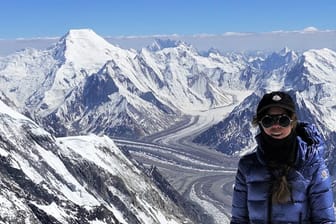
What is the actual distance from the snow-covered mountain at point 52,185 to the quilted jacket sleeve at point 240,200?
326 ft

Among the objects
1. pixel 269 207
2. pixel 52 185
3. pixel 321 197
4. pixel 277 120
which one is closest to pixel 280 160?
pixel 277 120

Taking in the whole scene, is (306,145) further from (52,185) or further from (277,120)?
(52,185)

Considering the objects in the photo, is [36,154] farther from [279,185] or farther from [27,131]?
[279,185]

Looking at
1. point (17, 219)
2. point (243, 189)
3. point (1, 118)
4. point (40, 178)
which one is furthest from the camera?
point (1, 118)

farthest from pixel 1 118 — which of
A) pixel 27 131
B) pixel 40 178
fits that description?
pixel 40 178

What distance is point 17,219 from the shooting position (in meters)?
110

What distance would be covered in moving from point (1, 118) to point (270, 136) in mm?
172469

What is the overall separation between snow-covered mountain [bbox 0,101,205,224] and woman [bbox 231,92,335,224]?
3932 inches

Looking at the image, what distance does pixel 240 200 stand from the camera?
13.2m

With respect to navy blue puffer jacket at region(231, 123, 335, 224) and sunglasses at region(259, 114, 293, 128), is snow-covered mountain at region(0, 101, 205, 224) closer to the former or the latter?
navy blue puffer jacket at region(231, 123, 335, 224)

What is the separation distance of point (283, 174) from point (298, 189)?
0.46 m

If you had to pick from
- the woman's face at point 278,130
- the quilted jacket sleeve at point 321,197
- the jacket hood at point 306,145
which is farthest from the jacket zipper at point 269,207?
the woman's face at point 278,130

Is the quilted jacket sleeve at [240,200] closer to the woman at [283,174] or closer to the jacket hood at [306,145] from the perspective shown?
the woman at [283,174]

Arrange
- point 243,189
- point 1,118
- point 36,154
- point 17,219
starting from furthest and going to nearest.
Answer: point 1,118 → point 36,154 → point 17,219 → point 243,189
